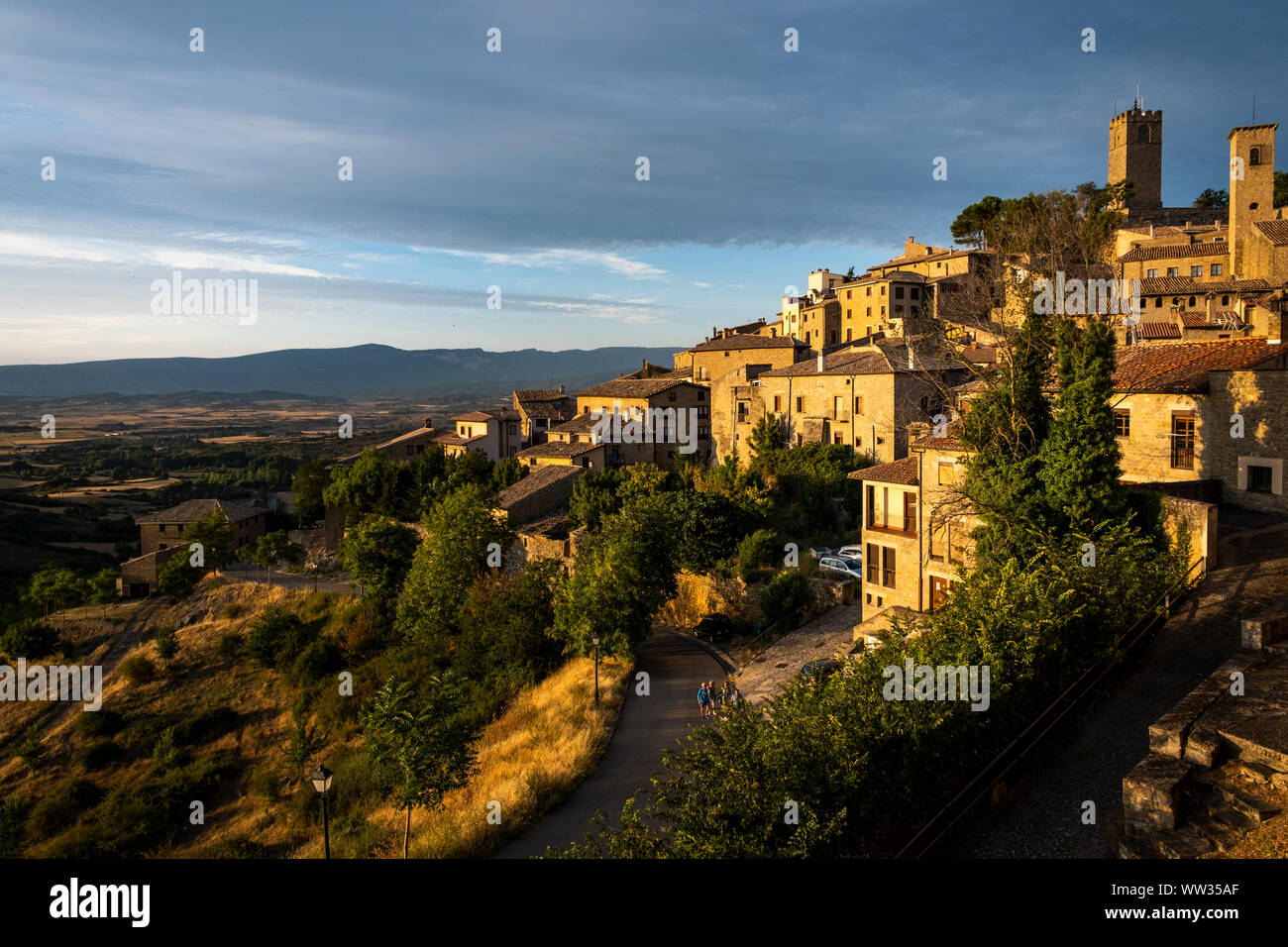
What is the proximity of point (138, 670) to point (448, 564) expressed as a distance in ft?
70.4

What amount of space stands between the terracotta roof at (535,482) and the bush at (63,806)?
22.6 m

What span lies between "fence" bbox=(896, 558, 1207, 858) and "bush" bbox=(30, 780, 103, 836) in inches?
1437

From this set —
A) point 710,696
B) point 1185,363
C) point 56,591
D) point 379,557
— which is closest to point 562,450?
point 379,557

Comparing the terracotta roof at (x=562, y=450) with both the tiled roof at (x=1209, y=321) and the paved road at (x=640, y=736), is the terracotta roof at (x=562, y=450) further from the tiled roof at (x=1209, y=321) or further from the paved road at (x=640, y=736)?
the tiled roof at (x=1209, y=321)

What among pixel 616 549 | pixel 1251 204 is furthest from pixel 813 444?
pixel 1251 204

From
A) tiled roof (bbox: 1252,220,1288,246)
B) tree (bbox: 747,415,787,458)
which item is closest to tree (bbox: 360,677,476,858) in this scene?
tree (bbox: 747,415,787,458)

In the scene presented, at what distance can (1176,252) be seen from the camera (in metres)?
58.1

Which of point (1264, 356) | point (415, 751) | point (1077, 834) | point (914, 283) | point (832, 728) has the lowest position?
point (415, 751)

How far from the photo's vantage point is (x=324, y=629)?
141 ft

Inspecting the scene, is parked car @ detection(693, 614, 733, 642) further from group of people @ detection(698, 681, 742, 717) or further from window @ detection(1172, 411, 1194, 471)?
window @ detection(1172, 411, 1194, 471)
